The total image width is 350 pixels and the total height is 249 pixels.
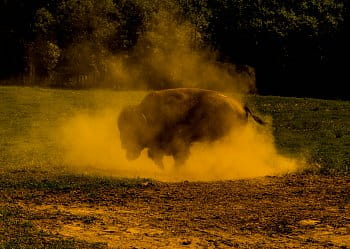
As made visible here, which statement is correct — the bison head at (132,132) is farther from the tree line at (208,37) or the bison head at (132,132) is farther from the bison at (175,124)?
the tree line at (208,37)

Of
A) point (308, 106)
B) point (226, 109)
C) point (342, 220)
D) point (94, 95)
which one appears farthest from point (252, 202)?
point (94, 95)

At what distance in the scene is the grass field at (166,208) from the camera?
8.14m

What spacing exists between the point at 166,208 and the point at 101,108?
16.0m

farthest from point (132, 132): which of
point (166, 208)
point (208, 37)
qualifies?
point (208, 37)

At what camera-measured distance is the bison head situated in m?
13.4

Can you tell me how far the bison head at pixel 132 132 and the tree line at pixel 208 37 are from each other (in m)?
23.3

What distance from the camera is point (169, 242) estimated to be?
8.03 metres

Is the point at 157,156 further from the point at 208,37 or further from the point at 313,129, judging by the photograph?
the point at 208,37

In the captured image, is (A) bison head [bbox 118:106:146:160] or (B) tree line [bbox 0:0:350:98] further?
(B) tree line [bbox 0:0:350:98]

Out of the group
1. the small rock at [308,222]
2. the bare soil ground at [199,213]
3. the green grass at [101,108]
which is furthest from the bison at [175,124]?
the small rock at [308,222]

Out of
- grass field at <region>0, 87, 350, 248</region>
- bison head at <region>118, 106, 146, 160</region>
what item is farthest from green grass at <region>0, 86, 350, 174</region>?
bison head at <region>118, 106, 146, 160</region>

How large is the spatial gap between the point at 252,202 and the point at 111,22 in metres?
29.5

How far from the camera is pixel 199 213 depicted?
31.2 feet

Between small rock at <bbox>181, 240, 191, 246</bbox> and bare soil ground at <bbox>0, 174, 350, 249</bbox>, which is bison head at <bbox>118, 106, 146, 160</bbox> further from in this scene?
small rock at <bbox>181, 240, 191, 246</bbox>
